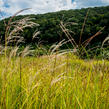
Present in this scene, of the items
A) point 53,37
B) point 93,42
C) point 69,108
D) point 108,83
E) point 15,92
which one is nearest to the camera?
point 69,108

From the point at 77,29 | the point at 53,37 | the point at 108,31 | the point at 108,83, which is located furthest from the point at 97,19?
the point at 108,83

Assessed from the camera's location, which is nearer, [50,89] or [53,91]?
[50,89]

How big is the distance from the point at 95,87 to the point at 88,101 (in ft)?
1.00

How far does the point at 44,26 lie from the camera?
65.5 feet

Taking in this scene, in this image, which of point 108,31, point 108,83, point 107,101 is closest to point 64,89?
point 107,101

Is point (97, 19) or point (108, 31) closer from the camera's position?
point (108, 31)

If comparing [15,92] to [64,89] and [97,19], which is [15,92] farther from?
[97,19]

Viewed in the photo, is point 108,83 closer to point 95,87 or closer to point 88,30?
point 95,87

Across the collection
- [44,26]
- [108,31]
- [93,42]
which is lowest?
[93,42]

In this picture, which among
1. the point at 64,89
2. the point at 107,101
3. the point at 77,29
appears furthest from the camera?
the point at 77,29

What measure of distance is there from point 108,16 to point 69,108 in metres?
19.1

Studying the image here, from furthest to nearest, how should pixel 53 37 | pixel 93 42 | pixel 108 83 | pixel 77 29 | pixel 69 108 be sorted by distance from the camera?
pixel 53 37 < pixel 93 42 < pixel 77 29 < pixel 108 83 < pixel 69 108

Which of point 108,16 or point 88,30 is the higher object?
point 108,16

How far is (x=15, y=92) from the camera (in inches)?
68.9
